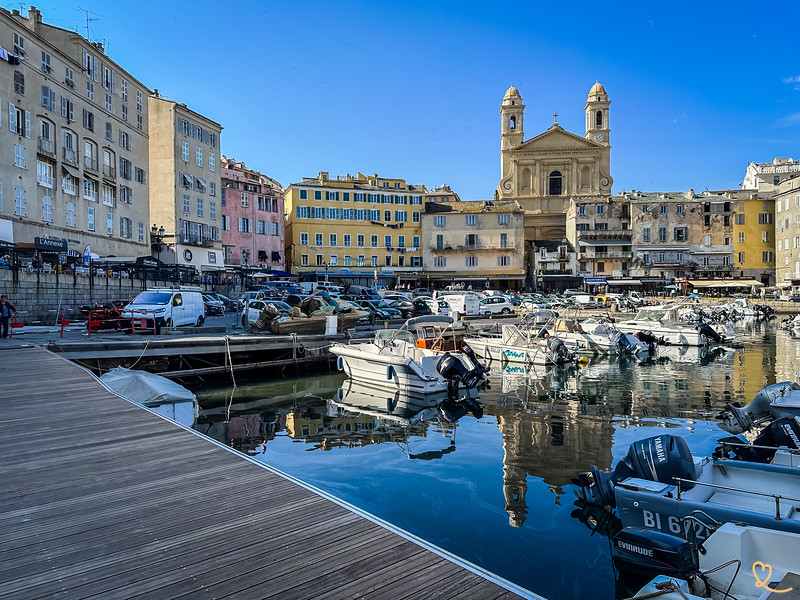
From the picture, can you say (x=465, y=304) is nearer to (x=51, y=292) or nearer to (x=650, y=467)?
(x=51, y=292)

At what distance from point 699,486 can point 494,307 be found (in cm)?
3957

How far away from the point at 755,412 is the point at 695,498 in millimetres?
7881

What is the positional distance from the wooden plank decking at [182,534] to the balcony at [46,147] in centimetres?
3848

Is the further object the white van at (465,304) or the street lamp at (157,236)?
the street lamp at (157,236)

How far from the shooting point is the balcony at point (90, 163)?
43.5 m

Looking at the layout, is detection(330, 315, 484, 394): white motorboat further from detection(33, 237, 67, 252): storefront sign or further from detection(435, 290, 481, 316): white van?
detection(435, 290, 481, 316): white van

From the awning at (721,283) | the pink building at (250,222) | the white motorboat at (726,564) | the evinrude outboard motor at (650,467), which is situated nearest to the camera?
the white motorboat at (726,564)

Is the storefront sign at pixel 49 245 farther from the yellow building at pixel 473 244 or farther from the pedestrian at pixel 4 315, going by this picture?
the yellow building at pixel 473 244

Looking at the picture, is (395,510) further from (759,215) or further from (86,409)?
(759,215)

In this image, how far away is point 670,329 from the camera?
36219 millimetres

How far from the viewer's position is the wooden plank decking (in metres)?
4.07

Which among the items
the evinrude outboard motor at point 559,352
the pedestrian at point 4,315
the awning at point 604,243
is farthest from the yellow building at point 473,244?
the pedestrian at point 4,315

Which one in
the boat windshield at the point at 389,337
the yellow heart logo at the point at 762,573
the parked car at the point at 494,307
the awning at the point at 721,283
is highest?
the awning at the point at 721,283

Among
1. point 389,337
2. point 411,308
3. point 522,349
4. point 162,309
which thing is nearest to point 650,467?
point 389,337
